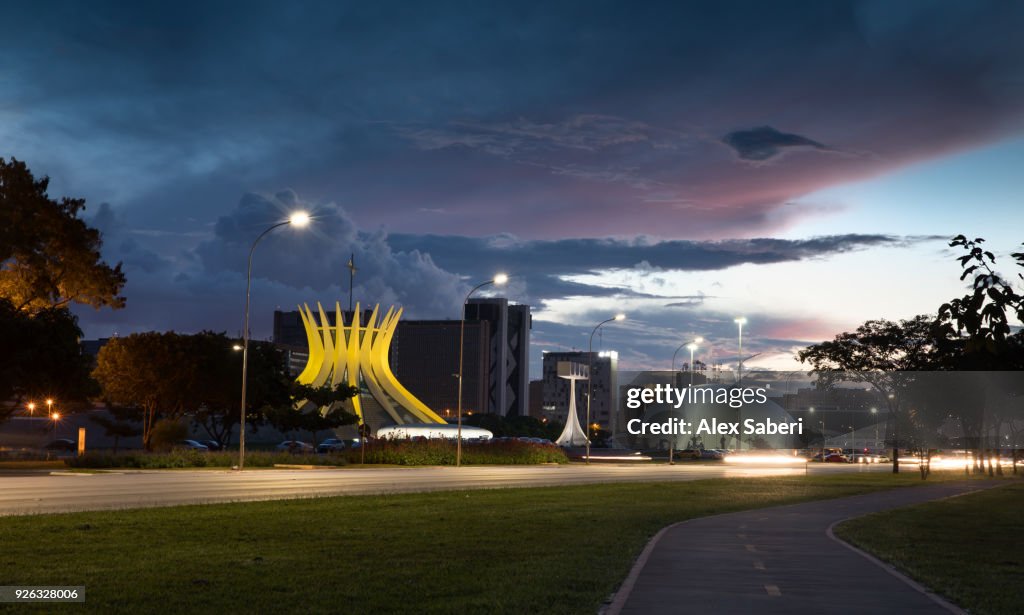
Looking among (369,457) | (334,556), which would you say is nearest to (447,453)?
(369,457)

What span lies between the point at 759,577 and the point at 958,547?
7723 millimetres

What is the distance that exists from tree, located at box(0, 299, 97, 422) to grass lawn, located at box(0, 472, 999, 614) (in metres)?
27.5

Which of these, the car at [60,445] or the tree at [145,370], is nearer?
the tree at [145,370]

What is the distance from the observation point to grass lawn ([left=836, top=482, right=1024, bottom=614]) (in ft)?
46.4

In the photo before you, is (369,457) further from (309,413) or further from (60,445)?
(60,445)

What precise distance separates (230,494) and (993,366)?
154ft

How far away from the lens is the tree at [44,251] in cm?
5662

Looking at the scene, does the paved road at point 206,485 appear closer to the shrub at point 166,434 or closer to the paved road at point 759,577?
the paved road at point 759,577

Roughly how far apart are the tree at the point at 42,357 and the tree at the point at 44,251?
3954 millimetres

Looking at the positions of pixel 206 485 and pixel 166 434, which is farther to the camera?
pixel 166 434

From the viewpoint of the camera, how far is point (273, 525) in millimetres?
21297

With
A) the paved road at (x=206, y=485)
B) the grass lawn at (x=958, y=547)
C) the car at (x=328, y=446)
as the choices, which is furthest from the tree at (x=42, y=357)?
the grass lawn at (x=958, y=547)

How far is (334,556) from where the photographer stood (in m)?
16.5

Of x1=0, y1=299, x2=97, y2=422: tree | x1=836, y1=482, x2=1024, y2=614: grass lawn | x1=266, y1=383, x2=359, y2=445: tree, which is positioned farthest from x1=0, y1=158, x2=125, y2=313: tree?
x1=836, y1=482, x2=1024, y2=614: grass lawn
